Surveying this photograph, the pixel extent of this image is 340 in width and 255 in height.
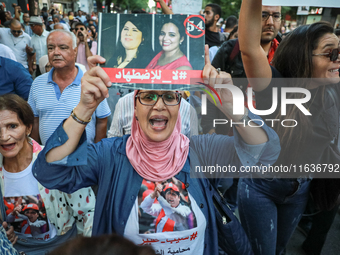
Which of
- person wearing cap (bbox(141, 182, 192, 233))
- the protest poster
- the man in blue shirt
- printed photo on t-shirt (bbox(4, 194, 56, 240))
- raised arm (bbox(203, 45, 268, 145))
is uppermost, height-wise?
the protest poster

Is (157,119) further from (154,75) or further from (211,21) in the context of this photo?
(211,21)

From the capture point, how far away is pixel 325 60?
1812 millimetres

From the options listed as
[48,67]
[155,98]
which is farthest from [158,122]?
[48,67]

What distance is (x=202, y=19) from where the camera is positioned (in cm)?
116

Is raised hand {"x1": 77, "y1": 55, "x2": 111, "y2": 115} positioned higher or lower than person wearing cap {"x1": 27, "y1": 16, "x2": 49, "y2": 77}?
higher

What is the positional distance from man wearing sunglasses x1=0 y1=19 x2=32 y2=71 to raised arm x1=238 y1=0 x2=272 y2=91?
18.6 feet

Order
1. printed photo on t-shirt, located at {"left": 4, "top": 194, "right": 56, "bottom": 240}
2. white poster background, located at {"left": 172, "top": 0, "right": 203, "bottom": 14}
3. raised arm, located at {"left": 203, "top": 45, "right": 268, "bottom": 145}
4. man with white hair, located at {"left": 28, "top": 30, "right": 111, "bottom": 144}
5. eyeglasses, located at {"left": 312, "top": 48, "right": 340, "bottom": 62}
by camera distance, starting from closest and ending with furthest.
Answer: raised arm, located at {"left": 203, "top": 45, "right": 268, "bottom": 145} → eyeglasses, located at {"left": 312, "top": 48, "right": 340, "bottom": 62} → printed photo on t-shirt, located at {"left": 4, "top": 194, "right": 56, "bottom": 240} → white poster background, located at {"left": 172, "top": 0, "right": 203, "bottom": 14} → man with white hair, located at {"left": 28, "top": 30, "right": 111, "bottom": 144}

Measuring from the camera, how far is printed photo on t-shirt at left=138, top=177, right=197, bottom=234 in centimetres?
150

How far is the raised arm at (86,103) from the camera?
1202 mm

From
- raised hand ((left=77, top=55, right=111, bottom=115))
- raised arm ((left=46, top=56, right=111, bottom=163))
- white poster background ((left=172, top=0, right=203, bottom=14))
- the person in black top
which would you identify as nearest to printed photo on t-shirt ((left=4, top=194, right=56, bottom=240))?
raised arm ((left=46, top=56, right=111, bottom=163))

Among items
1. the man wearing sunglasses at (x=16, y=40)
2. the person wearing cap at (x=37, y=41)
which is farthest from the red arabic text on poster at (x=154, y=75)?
the person wearing cap at (x=37, y=41)

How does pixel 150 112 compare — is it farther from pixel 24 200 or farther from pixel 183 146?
pixel 24 200

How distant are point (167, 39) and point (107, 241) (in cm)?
81

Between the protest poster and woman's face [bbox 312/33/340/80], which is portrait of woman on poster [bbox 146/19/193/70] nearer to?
the protest poster
